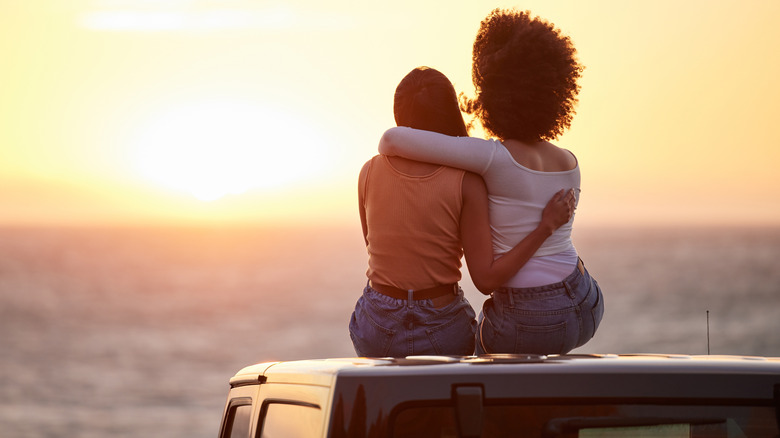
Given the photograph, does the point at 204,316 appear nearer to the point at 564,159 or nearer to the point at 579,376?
the point at 564,159

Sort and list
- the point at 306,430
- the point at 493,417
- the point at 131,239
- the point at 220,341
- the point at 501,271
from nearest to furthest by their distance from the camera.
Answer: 1. the point at 493,417
2. the point at 306,430
3. the point at 501,271
4. the point at 220,341
5. the point at 131,239

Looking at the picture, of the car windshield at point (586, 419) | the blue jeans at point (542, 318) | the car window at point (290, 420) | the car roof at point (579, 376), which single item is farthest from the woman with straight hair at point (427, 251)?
the car windshield at point (586, 419)

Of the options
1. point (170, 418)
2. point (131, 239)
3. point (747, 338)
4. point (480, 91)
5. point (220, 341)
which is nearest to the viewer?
point (480, 91)

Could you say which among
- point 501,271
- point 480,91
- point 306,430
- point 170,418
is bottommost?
point 170,418

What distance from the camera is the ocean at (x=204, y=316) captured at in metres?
38.8

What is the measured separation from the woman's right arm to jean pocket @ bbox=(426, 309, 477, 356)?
59cm

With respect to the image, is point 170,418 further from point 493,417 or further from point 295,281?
point 295,281

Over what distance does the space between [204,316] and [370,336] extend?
58.4 m

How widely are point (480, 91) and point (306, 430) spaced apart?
2.14 meters

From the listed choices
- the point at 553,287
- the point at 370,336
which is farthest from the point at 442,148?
the point at 370,336

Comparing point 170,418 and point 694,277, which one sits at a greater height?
point 694,277

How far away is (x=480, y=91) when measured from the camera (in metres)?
4.59

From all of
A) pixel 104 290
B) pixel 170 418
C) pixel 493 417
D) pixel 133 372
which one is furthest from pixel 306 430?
pixel 104 290

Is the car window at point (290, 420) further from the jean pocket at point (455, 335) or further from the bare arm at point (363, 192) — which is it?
the bare arm at point (363, 192)
